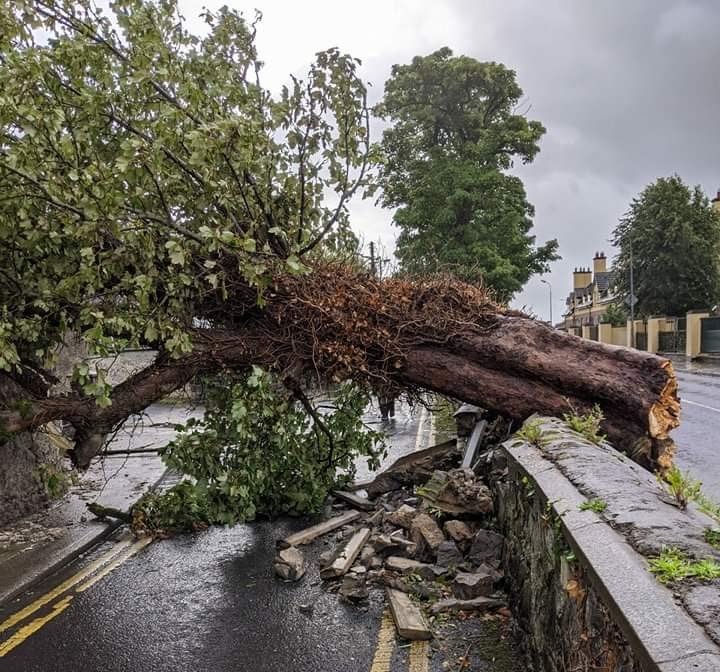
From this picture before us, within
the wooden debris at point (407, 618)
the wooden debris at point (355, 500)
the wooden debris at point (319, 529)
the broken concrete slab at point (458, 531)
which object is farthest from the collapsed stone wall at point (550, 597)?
the wooden debris at point (355, 500)

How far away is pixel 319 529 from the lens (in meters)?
6.69

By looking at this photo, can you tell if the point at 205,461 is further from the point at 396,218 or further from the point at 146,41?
the point at 396,218

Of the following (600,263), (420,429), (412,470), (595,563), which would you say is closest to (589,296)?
(600,263)

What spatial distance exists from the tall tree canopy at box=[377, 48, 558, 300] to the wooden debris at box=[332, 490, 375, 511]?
2103cm

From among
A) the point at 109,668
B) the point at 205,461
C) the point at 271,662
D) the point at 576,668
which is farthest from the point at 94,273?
the point at 576,668

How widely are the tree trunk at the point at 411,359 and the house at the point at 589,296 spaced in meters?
63.0

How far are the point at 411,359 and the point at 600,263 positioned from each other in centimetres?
8107

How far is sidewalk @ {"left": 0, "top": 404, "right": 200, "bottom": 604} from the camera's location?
5.77m

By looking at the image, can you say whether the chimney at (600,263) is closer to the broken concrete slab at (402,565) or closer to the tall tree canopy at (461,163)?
the tall tree canopy at (461,163)

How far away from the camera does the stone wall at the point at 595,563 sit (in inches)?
75.0

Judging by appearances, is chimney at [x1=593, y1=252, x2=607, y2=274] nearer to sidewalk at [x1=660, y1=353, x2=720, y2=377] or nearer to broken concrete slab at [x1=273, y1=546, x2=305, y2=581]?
sidewalk at [x1=660, y1=353, x2=720, y2=377]

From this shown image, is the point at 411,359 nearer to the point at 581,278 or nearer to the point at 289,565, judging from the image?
the point at 289,565

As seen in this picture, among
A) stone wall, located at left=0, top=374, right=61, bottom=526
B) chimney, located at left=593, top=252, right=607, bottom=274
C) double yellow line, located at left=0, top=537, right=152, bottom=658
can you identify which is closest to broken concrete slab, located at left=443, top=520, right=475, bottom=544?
double yellow line, located at left=0, top=537, right=152, bottom=658

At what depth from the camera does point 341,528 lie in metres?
6.92
